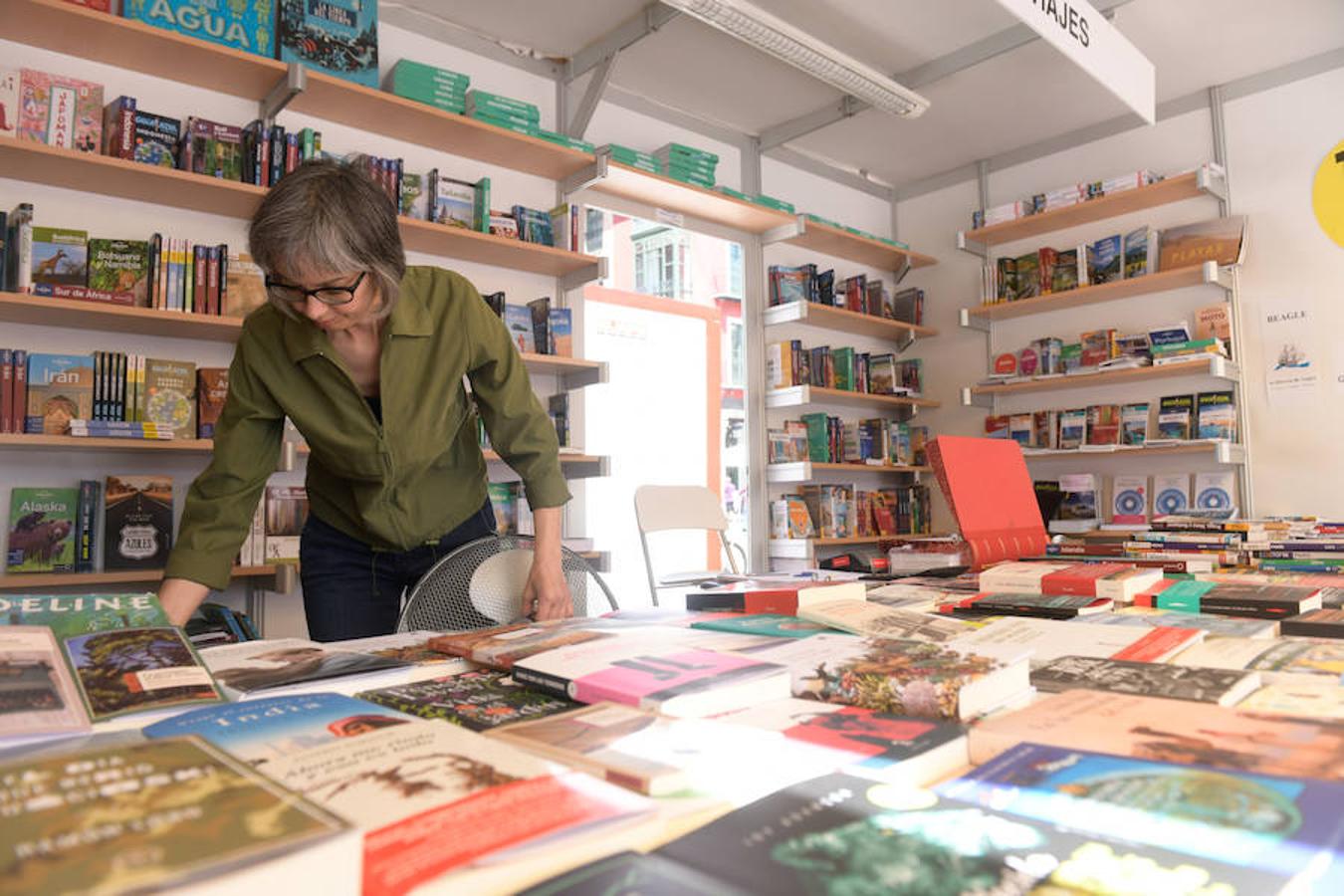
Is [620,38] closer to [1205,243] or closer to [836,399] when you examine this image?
[836,399]

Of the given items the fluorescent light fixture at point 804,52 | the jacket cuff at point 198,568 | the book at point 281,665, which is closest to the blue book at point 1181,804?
the book at point 281,665

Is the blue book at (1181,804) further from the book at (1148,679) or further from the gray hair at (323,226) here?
the gray hair at (323,226)

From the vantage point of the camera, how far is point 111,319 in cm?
244

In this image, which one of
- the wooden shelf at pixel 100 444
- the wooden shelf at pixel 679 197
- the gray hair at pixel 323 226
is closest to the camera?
the gray hair at pixel 323 226

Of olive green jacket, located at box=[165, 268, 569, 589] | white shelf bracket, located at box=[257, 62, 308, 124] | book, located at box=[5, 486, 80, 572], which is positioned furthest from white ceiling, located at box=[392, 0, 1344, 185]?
olive green jacket, located at box=[165, 268, 569, 589]

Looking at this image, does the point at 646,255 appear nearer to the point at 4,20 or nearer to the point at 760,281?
the point at 760,281

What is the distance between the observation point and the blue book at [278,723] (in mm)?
562

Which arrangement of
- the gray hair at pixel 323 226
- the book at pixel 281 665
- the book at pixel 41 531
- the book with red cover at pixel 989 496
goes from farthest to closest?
the book at pixel 41 531 → the book with red cover at pixel 989 496 → the gray hair at pixel 323 226 → the book at pixel 281 665

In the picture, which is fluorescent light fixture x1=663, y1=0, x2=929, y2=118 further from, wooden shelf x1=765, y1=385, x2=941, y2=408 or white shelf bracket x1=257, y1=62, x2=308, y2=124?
wooden shelf x1=765, y1=385, x2=941, y2=408

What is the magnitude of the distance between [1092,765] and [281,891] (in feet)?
1.46

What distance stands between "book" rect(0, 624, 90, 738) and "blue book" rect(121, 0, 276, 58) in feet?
8.04

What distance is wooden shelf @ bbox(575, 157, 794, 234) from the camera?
352 centimetres

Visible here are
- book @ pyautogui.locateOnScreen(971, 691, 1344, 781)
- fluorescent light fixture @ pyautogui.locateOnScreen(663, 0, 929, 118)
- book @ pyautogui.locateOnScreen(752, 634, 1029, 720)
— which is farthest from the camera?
fluorescent light fixture @ pyautogui.locateOnScreen(663, 0, 929, 118)

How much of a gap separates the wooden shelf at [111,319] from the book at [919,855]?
2549mm
